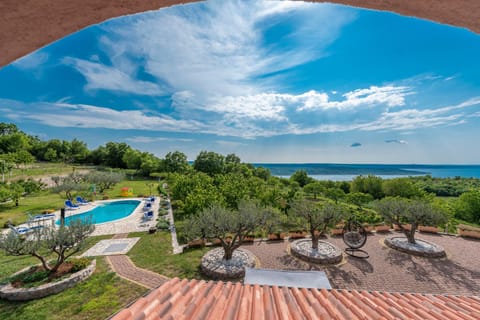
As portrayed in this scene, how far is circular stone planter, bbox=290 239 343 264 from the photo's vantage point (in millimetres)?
9367

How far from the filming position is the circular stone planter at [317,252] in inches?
369

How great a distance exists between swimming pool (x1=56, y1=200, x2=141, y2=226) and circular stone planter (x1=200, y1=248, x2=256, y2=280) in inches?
463

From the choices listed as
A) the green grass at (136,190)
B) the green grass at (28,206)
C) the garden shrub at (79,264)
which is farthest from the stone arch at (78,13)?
the green grass at (136,190)

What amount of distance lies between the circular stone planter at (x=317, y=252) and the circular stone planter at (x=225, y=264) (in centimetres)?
245

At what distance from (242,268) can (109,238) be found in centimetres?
911

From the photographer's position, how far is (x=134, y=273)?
8086 millimetres

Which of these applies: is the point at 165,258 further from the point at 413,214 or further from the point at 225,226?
the point at 413,214

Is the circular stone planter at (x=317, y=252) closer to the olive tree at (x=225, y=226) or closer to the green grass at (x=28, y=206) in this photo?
the olive tree at (x=225, y=226)

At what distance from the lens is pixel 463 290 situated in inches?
305

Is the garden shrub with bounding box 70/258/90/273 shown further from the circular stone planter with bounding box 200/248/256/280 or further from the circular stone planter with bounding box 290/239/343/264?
the circular stone planter with bounding box 290/239/343/264

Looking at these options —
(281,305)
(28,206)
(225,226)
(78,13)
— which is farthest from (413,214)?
(28,206)

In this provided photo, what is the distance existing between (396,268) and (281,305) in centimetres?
978

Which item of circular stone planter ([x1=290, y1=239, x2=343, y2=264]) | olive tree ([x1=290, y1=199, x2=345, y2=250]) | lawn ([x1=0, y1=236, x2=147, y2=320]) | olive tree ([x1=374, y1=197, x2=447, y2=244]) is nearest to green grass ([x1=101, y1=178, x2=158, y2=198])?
lawn ([x1=0, y1=236, x2=147, y2=320])

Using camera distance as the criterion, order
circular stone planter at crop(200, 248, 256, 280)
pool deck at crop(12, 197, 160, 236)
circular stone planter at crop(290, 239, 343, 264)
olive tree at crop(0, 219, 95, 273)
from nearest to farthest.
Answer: olive tree at crop(0, 219, 95, 273)
circular stone planter at crop(200, 248, 256, 280)
circular stone planter at crop(290, 239, 343, 264)
pool deck at crop(12, 197, 160, 236)
